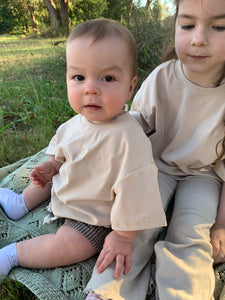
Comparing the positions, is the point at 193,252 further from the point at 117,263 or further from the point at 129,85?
the point at 129,85

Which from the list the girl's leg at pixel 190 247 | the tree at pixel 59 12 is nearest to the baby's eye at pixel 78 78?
the girl's leg at pixel 190 247

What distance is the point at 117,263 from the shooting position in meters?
1.23

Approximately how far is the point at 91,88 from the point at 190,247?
2.80ft

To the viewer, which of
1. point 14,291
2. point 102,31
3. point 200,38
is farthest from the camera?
point 14,291

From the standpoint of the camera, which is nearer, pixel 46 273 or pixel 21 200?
pixel 46 273

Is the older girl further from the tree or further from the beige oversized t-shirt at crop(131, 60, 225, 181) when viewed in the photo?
the tree

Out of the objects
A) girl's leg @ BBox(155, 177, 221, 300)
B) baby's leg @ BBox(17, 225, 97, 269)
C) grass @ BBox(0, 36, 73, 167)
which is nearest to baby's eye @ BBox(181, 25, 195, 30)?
girl's leg @ BBox(155, 177, 221, 300)

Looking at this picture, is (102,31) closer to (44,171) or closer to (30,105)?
(44,171)

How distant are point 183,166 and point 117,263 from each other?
69 cm

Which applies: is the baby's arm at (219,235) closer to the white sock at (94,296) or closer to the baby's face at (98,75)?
the white sock at (94,296)

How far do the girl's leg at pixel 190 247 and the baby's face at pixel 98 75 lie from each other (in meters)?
0.63

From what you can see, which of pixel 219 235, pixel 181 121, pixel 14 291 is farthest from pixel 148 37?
pixel 14 291

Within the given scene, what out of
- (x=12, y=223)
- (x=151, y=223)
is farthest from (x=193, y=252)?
(x=12, y=223)

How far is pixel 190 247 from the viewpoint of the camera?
1354mm
